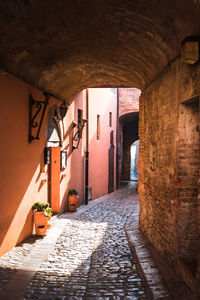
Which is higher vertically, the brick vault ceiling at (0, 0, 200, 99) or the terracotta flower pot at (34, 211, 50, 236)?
the brick vault ceiling at (0, 0, 200, 99)

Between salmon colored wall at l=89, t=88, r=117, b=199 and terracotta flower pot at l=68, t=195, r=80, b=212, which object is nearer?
terracotta flower pot at l=68, t=195, r=80, b=212

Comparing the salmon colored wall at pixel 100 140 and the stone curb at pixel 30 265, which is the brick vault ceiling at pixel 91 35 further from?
the salmon colored wall at pixel 100 140

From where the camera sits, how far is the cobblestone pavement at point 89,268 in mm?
3955

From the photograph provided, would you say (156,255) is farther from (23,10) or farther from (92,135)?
(92,135)

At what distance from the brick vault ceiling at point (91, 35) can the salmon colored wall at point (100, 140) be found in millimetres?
5700

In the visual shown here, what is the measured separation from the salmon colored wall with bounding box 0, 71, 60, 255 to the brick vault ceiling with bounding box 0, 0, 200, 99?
379 millimetres

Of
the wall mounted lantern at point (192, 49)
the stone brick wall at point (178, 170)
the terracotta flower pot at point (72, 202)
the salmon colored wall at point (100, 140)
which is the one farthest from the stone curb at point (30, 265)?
the salmon colored wall at point (100, 140)

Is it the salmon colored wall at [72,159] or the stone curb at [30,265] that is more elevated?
the salmon colored wall at [72,159]

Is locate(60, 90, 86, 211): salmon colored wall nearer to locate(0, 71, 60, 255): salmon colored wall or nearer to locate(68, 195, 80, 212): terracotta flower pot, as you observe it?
locate(68, 195, 80, 212): terracotta flower pot

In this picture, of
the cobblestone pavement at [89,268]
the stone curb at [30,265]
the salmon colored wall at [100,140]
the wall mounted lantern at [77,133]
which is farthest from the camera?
the salmon colored wall at [100,140]

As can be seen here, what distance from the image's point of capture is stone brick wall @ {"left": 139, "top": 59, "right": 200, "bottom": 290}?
402cm

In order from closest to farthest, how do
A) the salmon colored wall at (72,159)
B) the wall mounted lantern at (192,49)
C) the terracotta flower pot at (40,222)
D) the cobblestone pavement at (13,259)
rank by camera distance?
the wall mounted lantern at (192,49) → the cobblestone pavement at (13,259) → the terracotta flower pot at (40,222) → the salmon colored wall at (72,159)

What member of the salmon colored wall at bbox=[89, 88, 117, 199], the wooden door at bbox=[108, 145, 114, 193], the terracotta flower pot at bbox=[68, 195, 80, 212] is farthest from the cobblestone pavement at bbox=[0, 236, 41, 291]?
the wooden door at bbox=[108, 145, 114, 193]

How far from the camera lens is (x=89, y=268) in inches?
192
